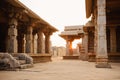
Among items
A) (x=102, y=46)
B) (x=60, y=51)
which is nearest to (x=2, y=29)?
(x=102, y=46)

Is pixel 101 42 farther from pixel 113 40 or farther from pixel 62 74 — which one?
pixel 113 40

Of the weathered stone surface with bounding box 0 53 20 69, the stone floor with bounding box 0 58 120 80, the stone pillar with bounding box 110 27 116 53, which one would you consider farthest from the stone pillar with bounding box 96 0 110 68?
the stone pillar with bounding box 110 27 116 53

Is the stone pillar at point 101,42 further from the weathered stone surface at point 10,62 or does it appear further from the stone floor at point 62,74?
the weathered stone surface at point 10,62

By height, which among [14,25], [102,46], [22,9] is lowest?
[102,46]

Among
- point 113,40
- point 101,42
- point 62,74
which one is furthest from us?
point 113,40

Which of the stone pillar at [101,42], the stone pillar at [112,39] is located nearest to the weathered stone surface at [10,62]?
the stone pillar at [101,42]

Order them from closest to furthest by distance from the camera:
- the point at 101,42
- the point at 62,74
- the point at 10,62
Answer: the point at 62,74
the point at 10,62
the point at 101,42

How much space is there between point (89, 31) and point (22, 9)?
11.4m

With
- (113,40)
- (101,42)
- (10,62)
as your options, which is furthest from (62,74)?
(113,40)

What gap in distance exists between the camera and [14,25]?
1084 cm

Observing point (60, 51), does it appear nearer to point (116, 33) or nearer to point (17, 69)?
point (116, 33)

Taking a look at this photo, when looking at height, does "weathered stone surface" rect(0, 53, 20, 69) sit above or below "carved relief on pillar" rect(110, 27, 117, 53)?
below

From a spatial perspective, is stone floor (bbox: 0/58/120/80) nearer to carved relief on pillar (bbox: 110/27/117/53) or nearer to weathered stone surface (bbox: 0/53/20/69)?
weathered stone surface (bbox: 0/53/20/69)

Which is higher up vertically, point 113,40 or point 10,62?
point 113,40
